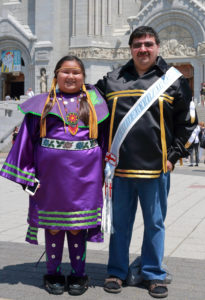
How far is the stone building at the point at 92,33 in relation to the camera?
31.7 m

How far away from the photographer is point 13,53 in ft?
118

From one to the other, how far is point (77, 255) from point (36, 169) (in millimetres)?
838

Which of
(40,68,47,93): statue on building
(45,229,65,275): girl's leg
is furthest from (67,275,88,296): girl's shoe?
(40,68,47,93): statue on building

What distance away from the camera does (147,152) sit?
3891mm

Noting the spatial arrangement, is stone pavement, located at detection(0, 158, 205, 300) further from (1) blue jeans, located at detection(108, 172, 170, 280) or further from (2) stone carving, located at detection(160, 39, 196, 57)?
(2) stone carving, located at detection(160, 39, 196, 57)

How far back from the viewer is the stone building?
31.7 metres

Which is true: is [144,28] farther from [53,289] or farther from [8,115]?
[8,115]

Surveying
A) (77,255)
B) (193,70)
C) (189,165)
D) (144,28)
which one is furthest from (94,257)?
(193,70)

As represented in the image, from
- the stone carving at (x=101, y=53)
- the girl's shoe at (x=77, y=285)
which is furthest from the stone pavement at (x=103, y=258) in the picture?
the stone carving at (x=101, y=53)

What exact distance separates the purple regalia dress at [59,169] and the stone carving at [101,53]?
29.5 meters

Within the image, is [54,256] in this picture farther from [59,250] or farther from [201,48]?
[201,48]

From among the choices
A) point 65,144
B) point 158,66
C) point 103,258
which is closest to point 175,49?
point 103,258

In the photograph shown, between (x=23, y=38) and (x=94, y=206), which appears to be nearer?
(x=94, y=206)

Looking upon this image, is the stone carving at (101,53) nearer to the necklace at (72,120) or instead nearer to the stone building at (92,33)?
the stone building at (92,33)
